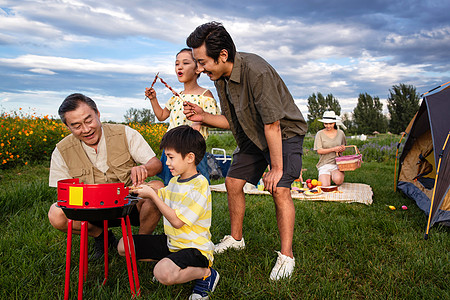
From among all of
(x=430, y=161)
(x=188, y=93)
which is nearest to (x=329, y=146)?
(x=430, y=161)

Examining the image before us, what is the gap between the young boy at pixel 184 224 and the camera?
2029mm

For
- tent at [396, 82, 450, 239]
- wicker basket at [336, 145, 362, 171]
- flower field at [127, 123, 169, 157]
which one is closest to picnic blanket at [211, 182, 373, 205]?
wicker basket at [336, 145, 362, 171]

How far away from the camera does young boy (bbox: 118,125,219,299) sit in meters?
2.03

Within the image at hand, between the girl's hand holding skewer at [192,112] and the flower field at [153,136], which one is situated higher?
the girl's hand holding skewer at [192,112]

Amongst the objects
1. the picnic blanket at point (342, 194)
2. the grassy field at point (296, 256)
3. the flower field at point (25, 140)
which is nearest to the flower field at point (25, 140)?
the flower field at point (25, 140)

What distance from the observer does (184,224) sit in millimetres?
2104

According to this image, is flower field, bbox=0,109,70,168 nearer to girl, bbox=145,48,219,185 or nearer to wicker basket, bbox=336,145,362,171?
girl, bbox=145,48,219,185

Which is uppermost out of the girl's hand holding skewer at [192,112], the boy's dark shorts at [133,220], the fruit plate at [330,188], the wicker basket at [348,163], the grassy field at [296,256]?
the girl's hand holding skewer at [192,112]

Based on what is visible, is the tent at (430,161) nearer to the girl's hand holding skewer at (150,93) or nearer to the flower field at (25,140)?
the girl's hand holding skewer at (150,93)

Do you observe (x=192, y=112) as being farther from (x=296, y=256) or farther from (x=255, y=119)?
(x=296, y=256)

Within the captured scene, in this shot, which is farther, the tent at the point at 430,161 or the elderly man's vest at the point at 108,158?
the tent at the point at 430,161

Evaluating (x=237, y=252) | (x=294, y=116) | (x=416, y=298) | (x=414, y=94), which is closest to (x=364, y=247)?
(x=416, y=298)

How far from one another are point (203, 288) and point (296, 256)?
3.13 feet

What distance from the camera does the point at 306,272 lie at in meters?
2.55
